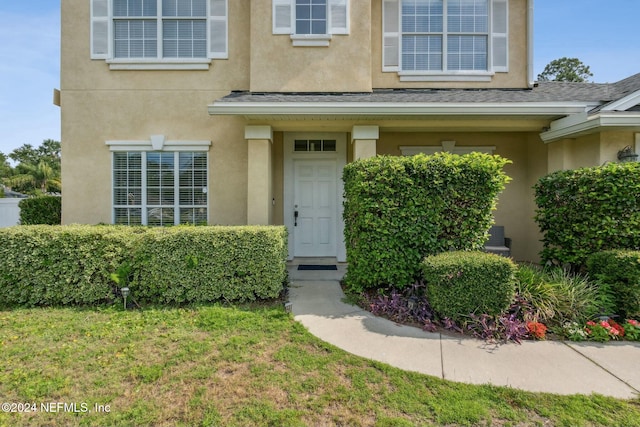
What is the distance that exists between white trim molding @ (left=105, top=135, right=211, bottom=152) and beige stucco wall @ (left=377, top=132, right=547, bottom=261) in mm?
4386

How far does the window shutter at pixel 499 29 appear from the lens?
24.0 feet

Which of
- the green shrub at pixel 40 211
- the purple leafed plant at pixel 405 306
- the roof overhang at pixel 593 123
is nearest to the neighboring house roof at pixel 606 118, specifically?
the roof overhang at pixel 593 123

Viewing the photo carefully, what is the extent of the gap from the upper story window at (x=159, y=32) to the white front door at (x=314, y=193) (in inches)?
113

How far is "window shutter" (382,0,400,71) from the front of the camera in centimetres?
737

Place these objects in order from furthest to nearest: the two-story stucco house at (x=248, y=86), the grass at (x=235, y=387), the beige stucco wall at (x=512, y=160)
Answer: the beige stucco wall at (x=512, y=160)
the two-story stucco house at (x=248, y=86)
the grass at (x=235, y=387)

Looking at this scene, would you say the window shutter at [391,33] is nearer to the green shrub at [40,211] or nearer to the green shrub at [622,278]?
the green shrub at [622,278]

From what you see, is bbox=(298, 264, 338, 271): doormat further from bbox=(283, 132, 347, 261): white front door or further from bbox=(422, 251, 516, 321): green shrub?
bbox=(422, 251, 516, 321): green shrub

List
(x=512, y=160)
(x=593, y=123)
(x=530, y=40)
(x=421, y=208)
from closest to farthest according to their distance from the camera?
(x=421, y=208)
(x=593, y=123)
(x=530, y=40)
(x=512, y=160)

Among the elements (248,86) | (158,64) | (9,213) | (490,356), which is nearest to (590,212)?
(490,356)

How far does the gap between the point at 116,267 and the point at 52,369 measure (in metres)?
1.87

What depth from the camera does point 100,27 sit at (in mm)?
6945

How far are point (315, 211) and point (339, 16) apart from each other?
178 inches

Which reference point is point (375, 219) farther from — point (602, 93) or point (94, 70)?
point (94, 70)

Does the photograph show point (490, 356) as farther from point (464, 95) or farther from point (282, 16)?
point (282, 16)
